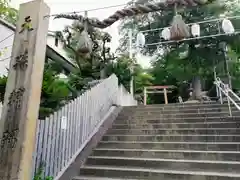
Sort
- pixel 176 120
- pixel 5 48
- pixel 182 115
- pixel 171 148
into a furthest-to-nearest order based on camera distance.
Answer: pixel 5 48 < pixel 182 115 < pixel 176 120 < pixel 171 148

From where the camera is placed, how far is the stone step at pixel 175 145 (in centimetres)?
405

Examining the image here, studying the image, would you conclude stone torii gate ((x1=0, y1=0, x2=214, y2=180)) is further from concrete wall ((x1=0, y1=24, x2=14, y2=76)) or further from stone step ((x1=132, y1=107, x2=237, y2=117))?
stone step ((x1=132, y1=107, x2=237, y2=117))

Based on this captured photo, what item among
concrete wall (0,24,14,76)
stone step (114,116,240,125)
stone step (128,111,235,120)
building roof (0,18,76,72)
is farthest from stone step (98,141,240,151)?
A: building roof (0,18,76,72)

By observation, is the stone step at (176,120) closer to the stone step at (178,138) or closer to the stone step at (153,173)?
the stone step at (178,138)

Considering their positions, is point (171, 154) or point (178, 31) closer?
point (178, 31)

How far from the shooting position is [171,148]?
4336mm

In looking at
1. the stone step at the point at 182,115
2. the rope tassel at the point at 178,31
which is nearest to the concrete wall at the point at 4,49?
the stone step at the point at 182,115

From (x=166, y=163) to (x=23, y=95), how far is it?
2576mm

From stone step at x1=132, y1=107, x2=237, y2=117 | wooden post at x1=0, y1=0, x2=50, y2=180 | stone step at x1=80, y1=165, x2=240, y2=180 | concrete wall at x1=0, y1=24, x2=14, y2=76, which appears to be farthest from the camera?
concrete wall at x1=0, y1=24, x2=14, y2=76

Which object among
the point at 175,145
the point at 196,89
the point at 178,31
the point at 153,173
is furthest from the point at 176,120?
the point at 196,89

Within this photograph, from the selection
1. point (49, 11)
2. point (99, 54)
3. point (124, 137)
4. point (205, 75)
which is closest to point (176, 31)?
point (49, 11)

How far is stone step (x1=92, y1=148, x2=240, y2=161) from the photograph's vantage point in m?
3.77

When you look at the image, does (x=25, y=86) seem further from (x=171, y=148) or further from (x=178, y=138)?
(x=178, y=138)

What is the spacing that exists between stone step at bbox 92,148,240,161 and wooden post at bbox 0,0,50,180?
1.94m
